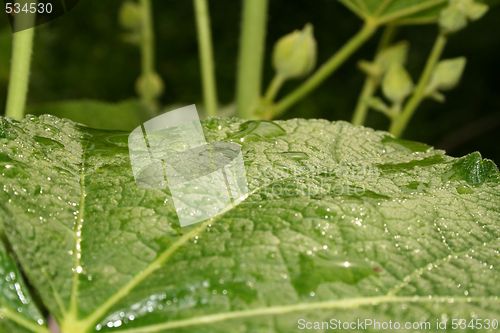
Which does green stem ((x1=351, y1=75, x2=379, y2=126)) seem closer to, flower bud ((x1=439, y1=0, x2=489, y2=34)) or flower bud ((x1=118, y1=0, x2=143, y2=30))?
flower bud ((x1=439, y1=0, x2=489, y2=34))

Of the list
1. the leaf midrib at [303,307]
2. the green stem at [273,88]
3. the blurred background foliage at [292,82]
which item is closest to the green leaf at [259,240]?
the leaf midrib at [303,307]

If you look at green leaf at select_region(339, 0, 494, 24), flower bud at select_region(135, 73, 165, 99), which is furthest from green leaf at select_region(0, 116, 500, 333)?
flower bud at select_region(135, 73, 165, 99)

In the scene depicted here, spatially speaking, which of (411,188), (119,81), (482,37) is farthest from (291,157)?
(482,37)

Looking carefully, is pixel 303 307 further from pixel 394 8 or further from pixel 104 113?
pixel 104 113

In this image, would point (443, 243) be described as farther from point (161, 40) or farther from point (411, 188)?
point (161, 40)

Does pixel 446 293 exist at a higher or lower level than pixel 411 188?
lower
